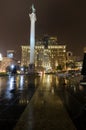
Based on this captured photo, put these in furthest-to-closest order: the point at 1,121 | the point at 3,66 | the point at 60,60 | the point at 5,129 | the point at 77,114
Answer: the point at 60,60
the point at 3,66
the point at 77,114
the point at 1,121
the point at 5,129

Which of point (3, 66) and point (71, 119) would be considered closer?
point (71, 119)

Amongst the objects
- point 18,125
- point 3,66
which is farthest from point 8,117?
point 3,66

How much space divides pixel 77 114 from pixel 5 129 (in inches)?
151

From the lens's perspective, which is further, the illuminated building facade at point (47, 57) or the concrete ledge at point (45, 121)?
the illuminated building facade at point (47, 57)

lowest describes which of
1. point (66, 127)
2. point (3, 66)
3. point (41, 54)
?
point (66, 127)

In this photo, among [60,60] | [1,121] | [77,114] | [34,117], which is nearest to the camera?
[1,121]

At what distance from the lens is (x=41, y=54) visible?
18300 centimetres

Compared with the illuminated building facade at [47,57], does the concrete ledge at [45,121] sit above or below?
below

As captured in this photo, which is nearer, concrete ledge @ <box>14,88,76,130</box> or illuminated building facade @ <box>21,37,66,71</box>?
concrete ledge @ <box>14,88,76,130</box>

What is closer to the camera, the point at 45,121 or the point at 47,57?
the point at 45,121

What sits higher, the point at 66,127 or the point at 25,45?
the point at 25,45

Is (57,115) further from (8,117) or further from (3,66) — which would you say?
(3,66)

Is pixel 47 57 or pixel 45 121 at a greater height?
pixel 47 57

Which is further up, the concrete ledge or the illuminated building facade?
the illuminated building facade
